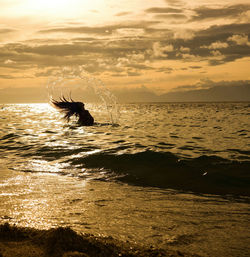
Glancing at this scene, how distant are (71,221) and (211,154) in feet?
21.9

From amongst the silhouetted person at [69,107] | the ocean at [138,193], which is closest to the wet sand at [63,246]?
the ocean at [138,193]

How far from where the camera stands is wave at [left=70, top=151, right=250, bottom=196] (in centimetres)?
629

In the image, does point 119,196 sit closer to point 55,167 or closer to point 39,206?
point 39,206

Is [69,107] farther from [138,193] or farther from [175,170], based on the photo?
[138,193]

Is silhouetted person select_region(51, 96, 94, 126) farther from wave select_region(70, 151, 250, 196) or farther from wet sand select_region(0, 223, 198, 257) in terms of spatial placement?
wet sand select_region(0, 223, 198, 257)

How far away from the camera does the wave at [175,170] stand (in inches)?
248

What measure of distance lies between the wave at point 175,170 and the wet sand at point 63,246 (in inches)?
137

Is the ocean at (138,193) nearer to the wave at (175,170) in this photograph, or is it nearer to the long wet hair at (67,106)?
the wave at (175,170)

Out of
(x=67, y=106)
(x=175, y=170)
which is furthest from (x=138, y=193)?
(x=67, y=106)

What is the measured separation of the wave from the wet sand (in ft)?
11.4

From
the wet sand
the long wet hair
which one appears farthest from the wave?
the long wet hair

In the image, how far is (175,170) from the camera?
7633 mm

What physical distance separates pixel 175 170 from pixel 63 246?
211 inches

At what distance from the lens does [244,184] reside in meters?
6.36
